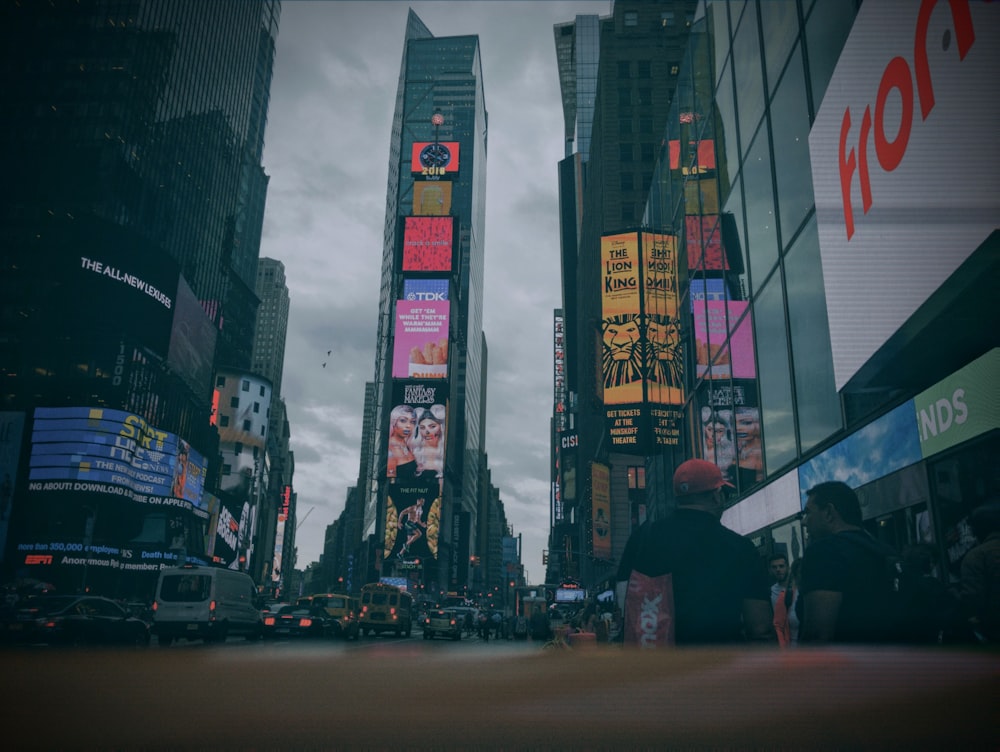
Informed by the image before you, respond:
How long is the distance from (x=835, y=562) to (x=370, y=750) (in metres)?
3.22

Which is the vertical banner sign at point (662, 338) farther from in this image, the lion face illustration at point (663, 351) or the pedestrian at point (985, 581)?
the pedestrian at point (985, 581)

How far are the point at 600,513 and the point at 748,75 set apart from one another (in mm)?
44385

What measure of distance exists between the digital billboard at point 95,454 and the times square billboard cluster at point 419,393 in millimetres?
61056

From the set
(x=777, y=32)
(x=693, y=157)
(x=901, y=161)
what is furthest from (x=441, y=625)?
(x=901, y=161)

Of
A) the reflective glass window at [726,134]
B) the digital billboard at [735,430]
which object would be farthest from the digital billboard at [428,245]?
the digital billboard at [735,430]

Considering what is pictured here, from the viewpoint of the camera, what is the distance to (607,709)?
1.57 meters

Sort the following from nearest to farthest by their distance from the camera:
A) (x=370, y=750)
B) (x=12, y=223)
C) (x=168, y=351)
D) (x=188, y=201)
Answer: (x=370, y=750) → (x=168, y=351) → (x=12, y=223) → (x=188, y=201)

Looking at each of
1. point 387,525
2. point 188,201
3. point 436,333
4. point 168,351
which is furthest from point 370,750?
point 387,525

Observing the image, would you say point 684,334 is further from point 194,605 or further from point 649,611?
point 649,611

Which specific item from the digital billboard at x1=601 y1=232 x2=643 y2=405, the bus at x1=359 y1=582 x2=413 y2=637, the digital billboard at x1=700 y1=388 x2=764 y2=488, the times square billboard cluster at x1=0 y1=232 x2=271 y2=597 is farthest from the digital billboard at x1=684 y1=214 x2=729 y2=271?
the times square billboard cluster at x1=0 y1=232 x2=271 y2=597

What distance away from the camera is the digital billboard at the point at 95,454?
49.0 metres

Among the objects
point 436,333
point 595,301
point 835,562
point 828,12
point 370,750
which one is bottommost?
point 370,750

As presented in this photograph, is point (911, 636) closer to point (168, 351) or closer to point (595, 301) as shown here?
point (168, 351)

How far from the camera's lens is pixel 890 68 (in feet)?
30.8
